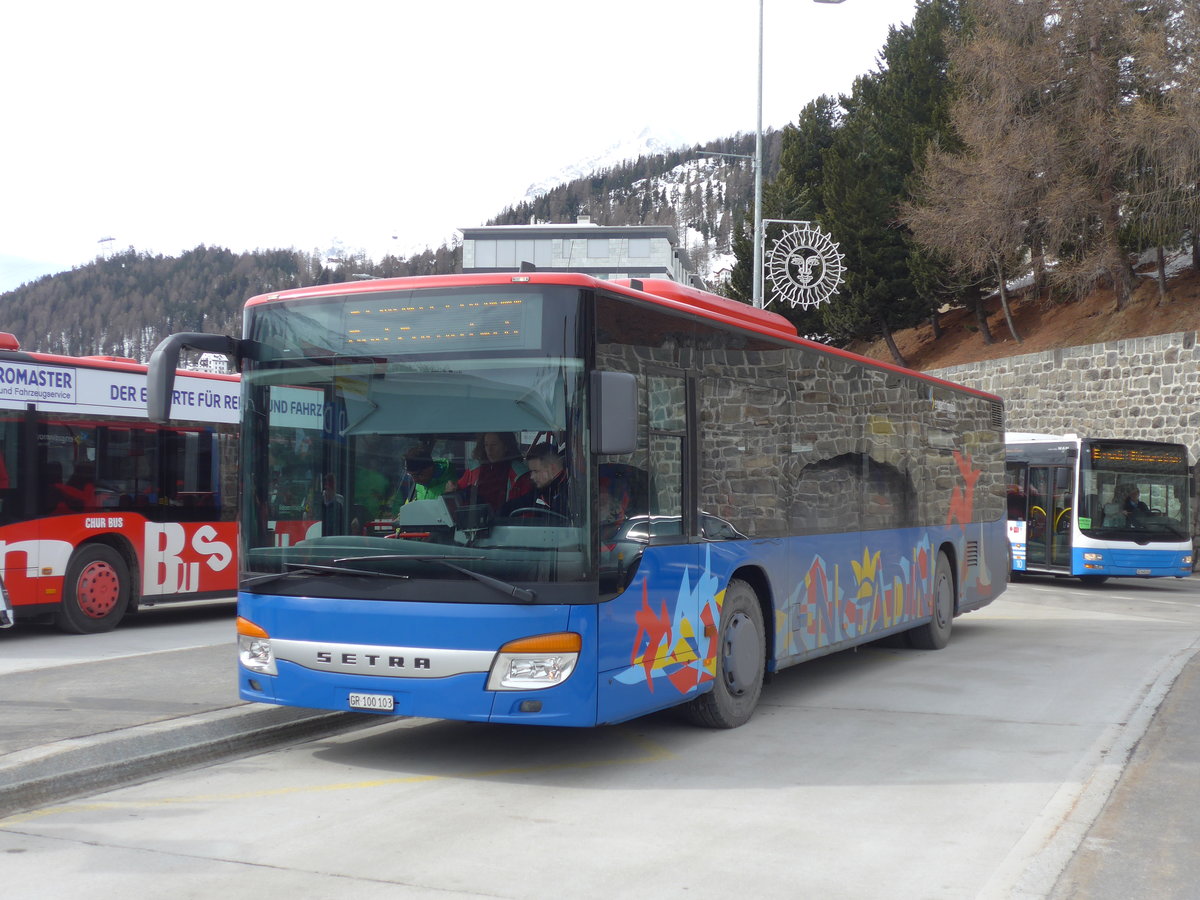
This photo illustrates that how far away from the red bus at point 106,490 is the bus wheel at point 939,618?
7.95m

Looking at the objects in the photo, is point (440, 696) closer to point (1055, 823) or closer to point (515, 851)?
point (515, 851)

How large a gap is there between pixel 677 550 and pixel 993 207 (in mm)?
34370

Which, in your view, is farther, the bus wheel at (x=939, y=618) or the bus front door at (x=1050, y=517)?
the bus front door at (x=1050, y=517)

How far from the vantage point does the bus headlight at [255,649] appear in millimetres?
7074

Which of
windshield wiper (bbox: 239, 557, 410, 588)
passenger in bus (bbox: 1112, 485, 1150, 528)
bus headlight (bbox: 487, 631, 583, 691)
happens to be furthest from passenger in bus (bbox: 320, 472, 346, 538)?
passenger in bus (bbox: 1112, 485, 1150, 528)

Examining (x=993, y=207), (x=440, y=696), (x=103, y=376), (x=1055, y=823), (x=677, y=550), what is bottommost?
(x=1055, y=823)

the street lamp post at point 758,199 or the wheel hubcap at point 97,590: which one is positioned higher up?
the street lamp post at point 758,199

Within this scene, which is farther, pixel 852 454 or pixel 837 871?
pixel 852 454

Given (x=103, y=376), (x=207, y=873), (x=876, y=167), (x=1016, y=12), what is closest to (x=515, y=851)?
(x=207, y=873)

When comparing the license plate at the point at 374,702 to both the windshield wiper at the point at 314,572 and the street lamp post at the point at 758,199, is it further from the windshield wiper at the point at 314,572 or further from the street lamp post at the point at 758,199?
the street lamp post at the point at 758,199

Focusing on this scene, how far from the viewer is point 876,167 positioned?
49.2 m

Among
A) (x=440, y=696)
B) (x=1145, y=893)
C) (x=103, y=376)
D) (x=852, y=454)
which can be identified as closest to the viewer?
(x=1145, y=893)

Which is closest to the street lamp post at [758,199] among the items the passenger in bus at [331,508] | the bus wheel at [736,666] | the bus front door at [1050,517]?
the bus front door at [1050,517]

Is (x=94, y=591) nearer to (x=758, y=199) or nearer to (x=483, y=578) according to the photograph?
(x=483, y=578)
